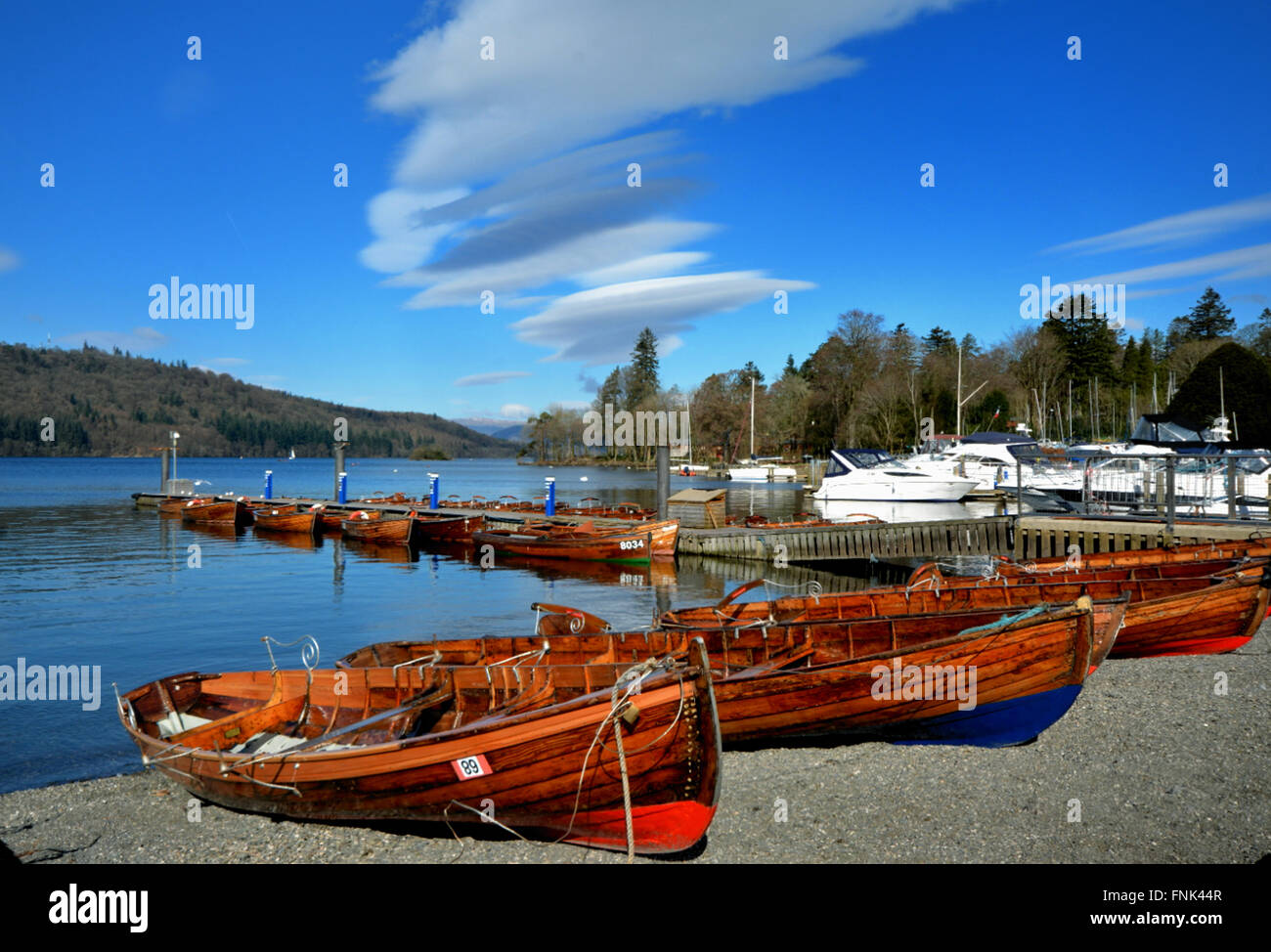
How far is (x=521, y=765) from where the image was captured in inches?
242

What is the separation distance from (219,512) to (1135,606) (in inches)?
1678

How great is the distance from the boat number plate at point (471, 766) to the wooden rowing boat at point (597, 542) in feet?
66.1

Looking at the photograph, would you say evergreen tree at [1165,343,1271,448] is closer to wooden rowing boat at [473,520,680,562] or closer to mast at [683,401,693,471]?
wooden rowing boat at [473,520,680,562]

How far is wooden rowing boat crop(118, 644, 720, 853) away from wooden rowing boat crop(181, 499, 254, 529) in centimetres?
3791

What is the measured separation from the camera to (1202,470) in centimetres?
2780

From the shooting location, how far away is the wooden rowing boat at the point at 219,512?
4166 cm

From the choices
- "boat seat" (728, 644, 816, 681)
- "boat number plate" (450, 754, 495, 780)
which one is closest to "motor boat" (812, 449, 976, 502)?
"boat seat" (728, 644, 816, 681)

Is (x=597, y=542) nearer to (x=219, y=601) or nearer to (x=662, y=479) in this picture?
(x=662, y=479)

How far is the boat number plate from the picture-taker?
620 cm
